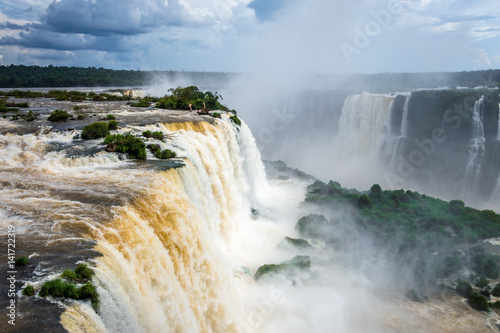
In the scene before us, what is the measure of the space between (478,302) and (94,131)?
725 inches

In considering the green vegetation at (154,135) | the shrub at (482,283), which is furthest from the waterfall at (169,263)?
the shrub at (482,283)

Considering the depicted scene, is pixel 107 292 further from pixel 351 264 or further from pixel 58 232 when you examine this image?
pixel 351 264

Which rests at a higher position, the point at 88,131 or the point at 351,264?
the point at 88,131

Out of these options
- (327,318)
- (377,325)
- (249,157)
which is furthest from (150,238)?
(249,157)

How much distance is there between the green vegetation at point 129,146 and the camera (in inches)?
508

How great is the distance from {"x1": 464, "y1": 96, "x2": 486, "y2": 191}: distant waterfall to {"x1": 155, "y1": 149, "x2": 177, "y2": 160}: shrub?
1245 inches

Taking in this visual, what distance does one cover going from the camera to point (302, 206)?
2489 centimetres

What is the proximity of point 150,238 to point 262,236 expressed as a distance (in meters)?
12.1

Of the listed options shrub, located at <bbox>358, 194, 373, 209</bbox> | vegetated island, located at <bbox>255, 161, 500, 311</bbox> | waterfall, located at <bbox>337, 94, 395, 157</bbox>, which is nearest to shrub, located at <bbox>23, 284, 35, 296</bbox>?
vegetated island, located at <bbox>255, 161, 500, 311</bbox>

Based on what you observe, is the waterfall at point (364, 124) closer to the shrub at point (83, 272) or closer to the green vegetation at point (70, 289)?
the shrub at point (83, 272)

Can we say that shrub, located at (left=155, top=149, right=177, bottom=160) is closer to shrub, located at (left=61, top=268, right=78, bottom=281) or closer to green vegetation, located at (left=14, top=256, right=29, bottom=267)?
green vegetation, located at (left=14, top=256, right=29, bottom=267)

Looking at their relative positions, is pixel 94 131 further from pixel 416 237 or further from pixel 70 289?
pixel 416 237

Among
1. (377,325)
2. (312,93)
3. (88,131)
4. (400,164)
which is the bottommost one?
(377,325)

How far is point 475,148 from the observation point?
32.4 meters
